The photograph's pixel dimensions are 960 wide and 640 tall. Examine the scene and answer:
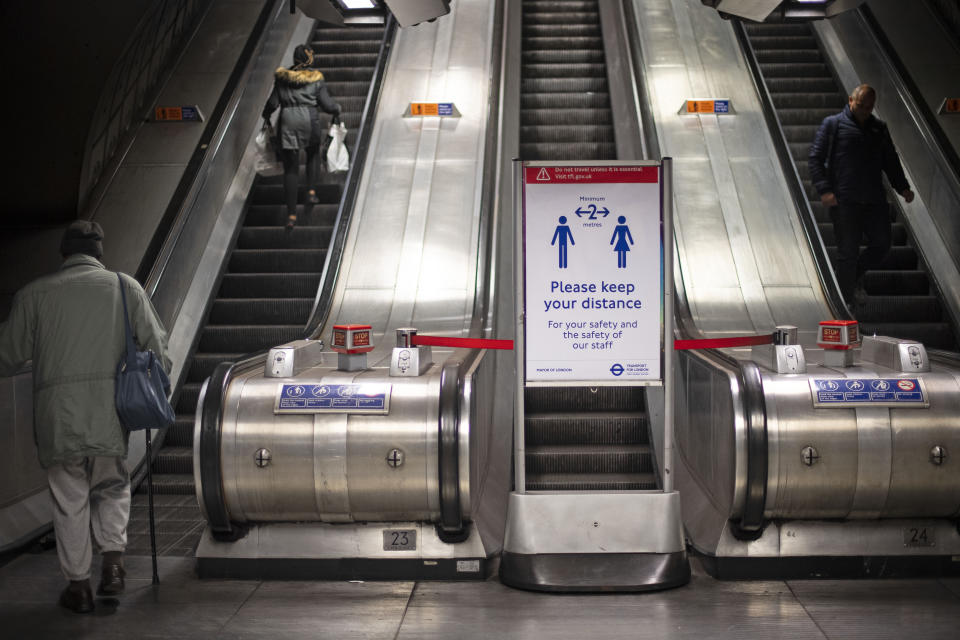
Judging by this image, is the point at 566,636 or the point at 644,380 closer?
the point at 566,636

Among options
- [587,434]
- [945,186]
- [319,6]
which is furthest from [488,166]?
[945,186]

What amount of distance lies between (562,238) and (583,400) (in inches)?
98.5

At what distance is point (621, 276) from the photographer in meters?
4.77

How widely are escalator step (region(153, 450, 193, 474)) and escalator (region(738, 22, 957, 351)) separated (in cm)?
535

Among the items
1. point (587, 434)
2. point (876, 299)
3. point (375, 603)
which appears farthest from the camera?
point (876, 299)

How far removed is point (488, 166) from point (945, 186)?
162 inches

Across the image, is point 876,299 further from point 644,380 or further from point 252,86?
point 252,86

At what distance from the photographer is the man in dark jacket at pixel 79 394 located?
4.61 m

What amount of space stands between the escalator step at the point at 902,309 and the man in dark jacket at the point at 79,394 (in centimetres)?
597

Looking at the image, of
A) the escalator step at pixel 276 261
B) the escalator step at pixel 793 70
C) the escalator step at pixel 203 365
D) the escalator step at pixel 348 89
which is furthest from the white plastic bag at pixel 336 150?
the escalator step at pixel 793 70

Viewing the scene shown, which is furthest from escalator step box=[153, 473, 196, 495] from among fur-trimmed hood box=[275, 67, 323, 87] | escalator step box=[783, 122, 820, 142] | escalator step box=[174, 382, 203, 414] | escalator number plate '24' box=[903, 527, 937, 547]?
escalator step box=[783, 122, 820, 142]

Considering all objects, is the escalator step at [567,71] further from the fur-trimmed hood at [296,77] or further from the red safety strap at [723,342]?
the red safety strap at [723,342]

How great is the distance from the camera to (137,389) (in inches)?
186

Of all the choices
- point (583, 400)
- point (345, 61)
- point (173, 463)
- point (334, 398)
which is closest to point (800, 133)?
point (583, 400)
